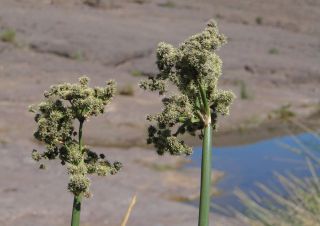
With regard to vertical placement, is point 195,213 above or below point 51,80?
below

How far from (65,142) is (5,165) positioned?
7.93 m

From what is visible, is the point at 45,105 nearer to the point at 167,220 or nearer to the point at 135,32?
the point at 167,220

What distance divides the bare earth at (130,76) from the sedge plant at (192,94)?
147 inches

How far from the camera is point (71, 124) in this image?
69 centimetres

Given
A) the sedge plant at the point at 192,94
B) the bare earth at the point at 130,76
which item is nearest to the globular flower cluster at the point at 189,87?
the sedge plant at the point at 192,94

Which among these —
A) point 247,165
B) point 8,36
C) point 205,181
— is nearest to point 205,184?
point 205,181

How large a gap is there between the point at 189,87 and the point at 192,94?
0.04 ft

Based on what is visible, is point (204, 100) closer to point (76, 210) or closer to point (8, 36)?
point (76, 210)

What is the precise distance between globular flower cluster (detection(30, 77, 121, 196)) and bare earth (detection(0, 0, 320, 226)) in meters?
3.73

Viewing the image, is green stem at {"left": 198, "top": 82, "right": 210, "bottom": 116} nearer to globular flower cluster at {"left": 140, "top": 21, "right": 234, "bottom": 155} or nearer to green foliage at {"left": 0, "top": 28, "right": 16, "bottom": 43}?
globular flower cluster at {"left": 140, "top": 21, "right": 234, "bottom": 155}

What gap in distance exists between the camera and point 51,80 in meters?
13.4

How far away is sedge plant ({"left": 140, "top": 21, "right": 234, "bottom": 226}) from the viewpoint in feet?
2.11

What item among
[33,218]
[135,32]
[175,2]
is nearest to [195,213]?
[33,218]

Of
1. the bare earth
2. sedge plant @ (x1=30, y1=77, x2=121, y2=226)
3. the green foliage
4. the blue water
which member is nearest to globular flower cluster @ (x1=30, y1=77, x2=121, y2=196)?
sedge plant @ (x1=30, y1=77, x2=121, y2=226)
